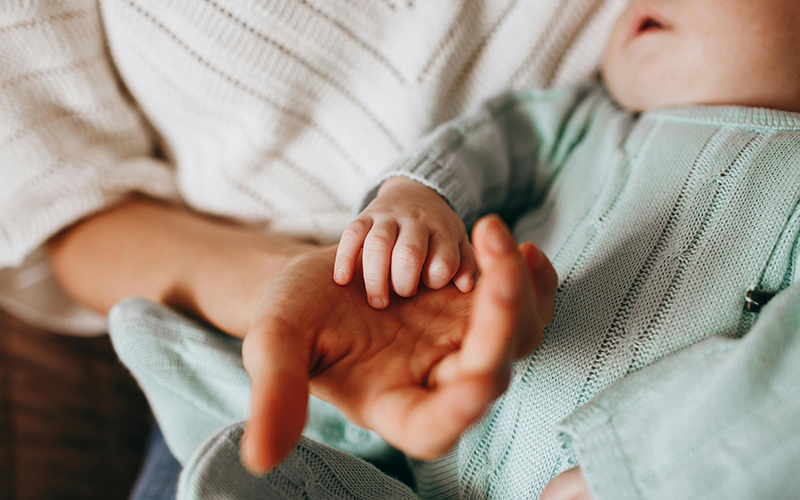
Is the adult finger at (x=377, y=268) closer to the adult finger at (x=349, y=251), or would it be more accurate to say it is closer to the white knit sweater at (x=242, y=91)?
the adult finger at (x=349, y=251)

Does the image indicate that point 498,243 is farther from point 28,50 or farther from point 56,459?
point 56,459

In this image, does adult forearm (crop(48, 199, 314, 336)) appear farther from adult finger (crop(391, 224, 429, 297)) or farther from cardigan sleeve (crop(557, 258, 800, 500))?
cardigan sleeve (crop(557, 258, 800, 500))

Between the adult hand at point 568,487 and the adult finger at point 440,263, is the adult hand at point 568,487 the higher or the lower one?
the lower one

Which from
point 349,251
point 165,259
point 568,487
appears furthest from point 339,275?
point 165,259

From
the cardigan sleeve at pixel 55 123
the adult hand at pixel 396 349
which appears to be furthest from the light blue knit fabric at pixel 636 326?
the cardigan sleeve at pixel 55 123

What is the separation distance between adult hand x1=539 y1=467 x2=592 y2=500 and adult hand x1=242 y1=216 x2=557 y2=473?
0.48ft

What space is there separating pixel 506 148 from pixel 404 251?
351mm

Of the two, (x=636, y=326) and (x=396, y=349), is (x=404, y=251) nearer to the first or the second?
(x=396, y=349)

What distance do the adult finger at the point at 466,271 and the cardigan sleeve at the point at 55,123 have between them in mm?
601

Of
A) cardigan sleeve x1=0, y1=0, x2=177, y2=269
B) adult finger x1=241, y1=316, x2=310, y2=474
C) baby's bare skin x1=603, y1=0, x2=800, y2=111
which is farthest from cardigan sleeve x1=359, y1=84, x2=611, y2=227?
cardigan sleeve x1=0, y1=0, x2=177, y2=269

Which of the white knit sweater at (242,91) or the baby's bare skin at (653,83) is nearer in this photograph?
the baby's bare skin at (653,83)

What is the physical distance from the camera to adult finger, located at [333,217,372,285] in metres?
0.45

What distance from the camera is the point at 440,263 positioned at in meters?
0.46

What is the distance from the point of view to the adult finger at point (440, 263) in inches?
18.0
